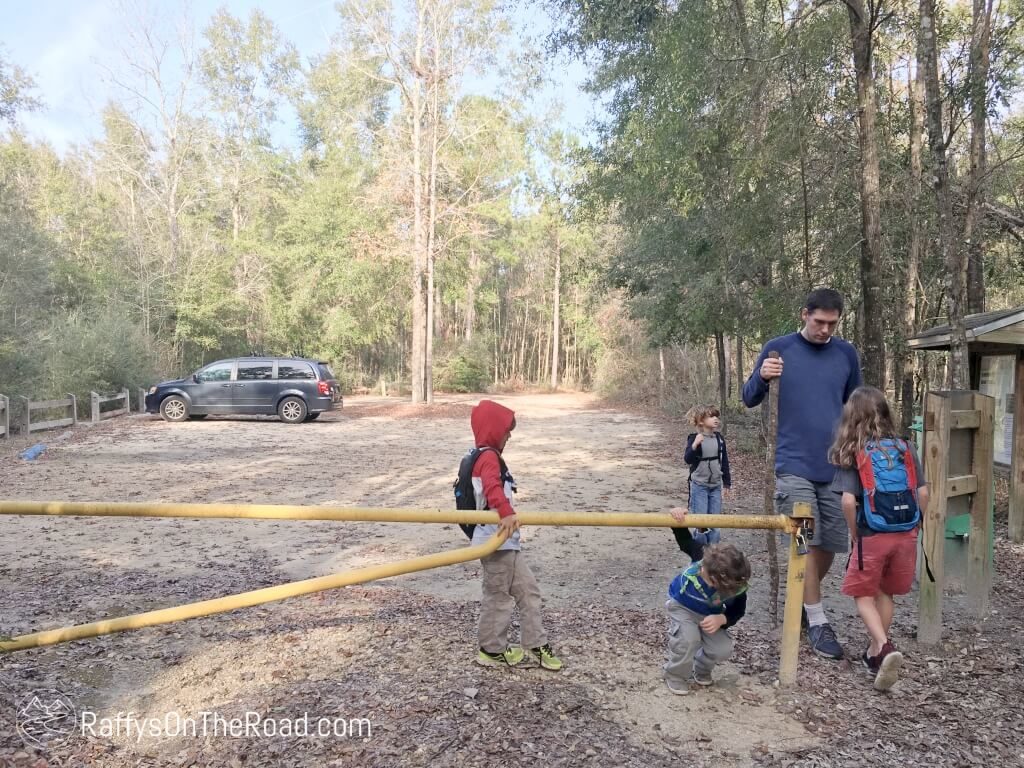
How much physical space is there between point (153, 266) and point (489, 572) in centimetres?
3011

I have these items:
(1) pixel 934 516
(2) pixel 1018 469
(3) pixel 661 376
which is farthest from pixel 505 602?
(3) pixel 661 376

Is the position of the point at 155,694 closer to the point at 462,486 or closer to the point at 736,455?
the point at 462,486

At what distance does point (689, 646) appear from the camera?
345cm

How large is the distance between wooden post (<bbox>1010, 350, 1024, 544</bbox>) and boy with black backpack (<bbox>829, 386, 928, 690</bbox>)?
3.93m

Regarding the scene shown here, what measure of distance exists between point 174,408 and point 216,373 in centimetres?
137

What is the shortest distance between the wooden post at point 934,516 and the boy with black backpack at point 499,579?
2.15 meters

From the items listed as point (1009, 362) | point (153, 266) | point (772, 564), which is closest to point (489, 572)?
point (772, 564)

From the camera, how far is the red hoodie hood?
12.0 ft

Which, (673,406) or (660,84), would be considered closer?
(660,84)

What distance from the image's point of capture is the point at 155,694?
3398 mm

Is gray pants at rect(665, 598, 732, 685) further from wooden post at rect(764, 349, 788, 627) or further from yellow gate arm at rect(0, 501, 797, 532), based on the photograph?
wooden post at rect(764, 349, 788, 627)

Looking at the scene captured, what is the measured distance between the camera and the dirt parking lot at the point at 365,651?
116 inches

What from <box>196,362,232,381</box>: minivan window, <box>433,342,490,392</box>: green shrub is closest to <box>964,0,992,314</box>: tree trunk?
<box>196,362,232,381</box>: minivan window

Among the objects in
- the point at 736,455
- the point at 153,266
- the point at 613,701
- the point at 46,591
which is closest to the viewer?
the point at 613,701
